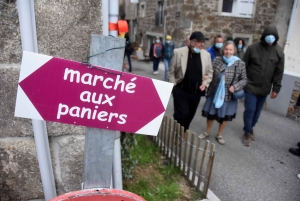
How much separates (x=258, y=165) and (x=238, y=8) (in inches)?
409

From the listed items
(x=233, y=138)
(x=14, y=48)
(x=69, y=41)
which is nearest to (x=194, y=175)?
(x=233, y=138)

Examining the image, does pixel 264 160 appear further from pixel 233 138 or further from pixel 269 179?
pixel 233 138

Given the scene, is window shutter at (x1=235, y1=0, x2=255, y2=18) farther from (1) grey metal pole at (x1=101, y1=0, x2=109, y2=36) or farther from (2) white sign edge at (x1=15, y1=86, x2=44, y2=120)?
(2) white sign edge at (x1=15, y1=86, x2=44, y2=120)

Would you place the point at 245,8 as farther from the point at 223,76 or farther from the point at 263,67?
the point at 223,76

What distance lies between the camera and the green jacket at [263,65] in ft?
11.6

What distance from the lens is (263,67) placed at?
3.56m

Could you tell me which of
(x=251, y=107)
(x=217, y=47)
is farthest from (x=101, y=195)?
(x=217, y=47)

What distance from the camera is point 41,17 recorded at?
1548 mm

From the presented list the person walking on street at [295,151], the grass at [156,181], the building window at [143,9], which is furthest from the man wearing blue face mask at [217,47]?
the building window at [143,9]

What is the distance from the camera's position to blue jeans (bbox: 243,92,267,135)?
3695 millimetres

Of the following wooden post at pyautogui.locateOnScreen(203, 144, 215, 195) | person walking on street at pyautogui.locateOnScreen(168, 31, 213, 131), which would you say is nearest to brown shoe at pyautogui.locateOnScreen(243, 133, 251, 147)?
person walking on street at pyautogui.locateOnScreen(168, 31, 213, 131)

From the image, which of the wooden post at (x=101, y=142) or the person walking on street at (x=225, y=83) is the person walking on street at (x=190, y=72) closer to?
the person walking on street at (x=225, y=83)

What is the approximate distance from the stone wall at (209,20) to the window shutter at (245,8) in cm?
19

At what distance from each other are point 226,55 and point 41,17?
8.57 feet
